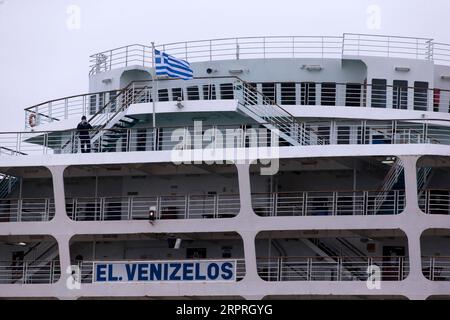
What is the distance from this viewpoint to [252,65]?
165 feet

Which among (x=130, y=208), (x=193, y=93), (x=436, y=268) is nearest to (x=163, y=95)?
(x=193, y=93)

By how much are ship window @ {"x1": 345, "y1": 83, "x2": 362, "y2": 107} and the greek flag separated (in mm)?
6003

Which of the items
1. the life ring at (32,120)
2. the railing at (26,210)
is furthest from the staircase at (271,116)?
the life ring at (32,120)

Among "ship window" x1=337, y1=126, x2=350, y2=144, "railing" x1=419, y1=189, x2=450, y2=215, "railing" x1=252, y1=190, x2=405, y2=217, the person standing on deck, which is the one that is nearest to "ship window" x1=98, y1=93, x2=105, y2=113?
the person standing on deck

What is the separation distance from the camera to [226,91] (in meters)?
48.9

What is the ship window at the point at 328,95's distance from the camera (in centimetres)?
4934

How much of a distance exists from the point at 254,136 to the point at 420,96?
8272 mm

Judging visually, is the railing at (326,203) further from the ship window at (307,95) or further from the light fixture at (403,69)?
the light fixture at (403,69)

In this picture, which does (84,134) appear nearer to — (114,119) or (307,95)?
(114,119)

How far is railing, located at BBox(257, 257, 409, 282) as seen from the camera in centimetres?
4400

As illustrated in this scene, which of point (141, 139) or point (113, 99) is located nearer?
point (141, 139)

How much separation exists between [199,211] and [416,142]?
7.40 metres

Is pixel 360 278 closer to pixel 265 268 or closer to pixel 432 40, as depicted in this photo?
pixel 265 268
